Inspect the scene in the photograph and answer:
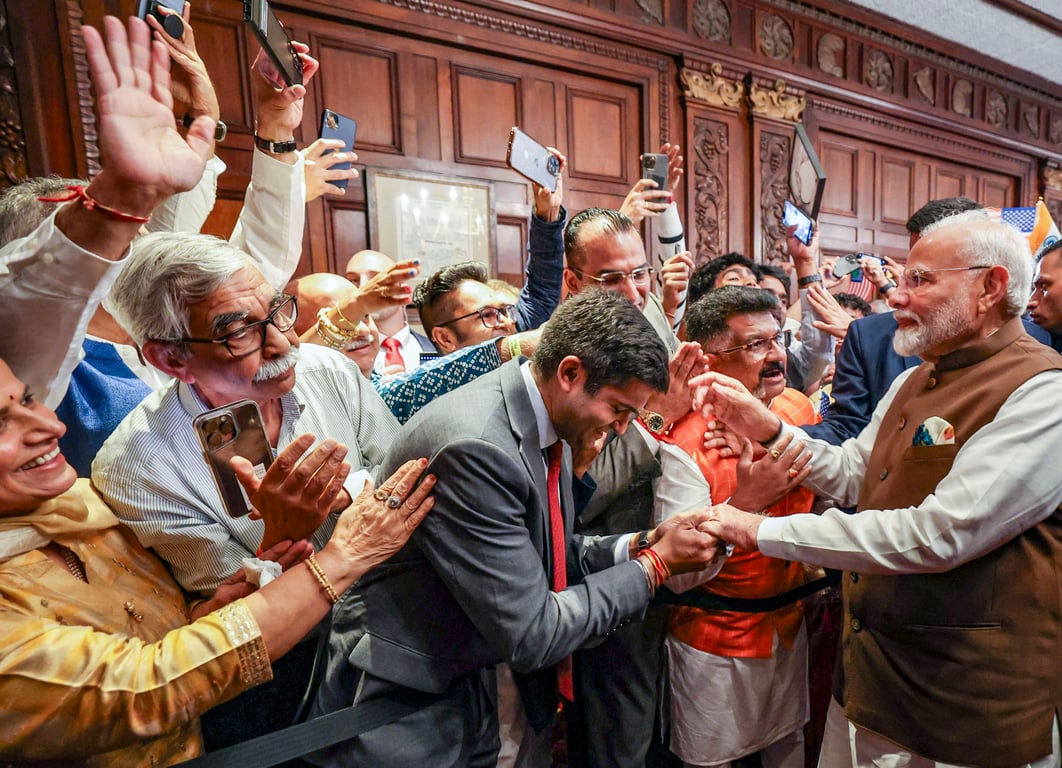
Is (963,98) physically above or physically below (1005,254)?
above

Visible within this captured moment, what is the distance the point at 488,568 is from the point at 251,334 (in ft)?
2.20

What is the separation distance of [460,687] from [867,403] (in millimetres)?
1696

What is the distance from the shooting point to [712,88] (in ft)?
15.9

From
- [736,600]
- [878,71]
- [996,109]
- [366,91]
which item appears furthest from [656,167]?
[996,109]

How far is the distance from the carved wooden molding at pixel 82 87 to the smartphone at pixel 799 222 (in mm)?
3362

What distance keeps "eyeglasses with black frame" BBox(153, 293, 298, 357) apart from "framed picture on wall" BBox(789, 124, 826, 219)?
2.12 meters

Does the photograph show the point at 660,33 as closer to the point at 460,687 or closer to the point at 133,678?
the point at 460,687

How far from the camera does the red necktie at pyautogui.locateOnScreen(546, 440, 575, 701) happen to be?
4.41 ft

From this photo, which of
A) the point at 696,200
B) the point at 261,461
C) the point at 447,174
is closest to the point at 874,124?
the point at 696,200

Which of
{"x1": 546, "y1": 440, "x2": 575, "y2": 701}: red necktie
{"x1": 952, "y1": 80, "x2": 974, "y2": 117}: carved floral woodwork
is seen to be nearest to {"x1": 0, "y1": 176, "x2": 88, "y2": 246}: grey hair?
{"x1": 546, "y1": 440, "x2": 575, "y2": 701}: red necktie

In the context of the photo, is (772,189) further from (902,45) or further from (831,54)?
(902,45)

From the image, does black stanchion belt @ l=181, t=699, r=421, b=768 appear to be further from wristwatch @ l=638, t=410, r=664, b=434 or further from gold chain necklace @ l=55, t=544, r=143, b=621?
wristwatch @ l=638, t=410, r=664, b=434

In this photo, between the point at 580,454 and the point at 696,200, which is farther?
the point at 696,200

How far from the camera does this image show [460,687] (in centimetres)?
131
